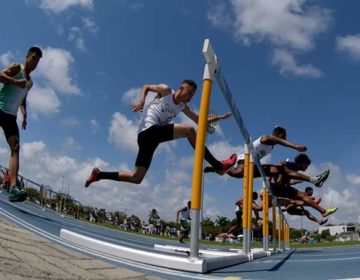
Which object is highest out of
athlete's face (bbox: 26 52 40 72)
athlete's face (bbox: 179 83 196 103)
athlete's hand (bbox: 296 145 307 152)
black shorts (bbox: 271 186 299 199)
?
athlete's face (bbox: 26 52 40 72)

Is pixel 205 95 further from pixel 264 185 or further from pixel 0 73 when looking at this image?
pixel 264 185

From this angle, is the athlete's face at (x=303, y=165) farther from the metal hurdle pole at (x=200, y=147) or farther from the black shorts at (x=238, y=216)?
the metal hurdle pole at (x=200, y=147)

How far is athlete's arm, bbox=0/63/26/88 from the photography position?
17.3 feet

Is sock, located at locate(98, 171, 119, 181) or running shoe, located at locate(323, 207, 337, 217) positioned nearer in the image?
sock, located at locate(98, 171, 119, 181)

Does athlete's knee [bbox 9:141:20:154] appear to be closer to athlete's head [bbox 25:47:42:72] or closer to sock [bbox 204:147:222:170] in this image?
athlete's head [bbox 25:47:42:72]

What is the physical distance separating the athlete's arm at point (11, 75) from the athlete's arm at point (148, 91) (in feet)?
6.40

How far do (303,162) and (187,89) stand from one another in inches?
164

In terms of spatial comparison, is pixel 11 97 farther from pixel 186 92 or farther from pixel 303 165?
pixel 303 165

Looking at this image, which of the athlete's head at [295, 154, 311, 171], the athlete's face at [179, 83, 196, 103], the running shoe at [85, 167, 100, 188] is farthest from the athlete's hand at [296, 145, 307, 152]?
the running shoe at [85, 167, 100, 188]

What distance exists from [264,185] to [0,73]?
5120 mm

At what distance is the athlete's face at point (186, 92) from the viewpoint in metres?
4.41

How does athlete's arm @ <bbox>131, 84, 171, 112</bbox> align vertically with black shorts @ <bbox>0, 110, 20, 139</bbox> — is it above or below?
above

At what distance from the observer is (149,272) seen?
2742mm

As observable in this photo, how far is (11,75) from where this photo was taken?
545 centimetres
